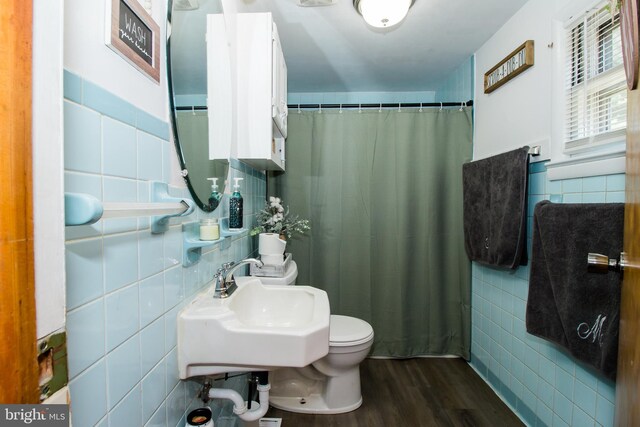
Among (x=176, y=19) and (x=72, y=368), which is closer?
(x=72, y=368)

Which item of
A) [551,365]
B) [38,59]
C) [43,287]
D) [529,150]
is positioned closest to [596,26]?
[529,150]

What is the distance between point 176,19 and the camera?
2.99 feet

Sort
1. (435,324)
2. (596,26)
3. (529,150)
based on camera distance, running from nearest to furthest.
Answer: (596,26) < (529,150) < (435,324)

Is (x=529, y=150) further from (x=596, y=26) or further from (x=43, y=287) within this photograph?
(x=43, y=287)

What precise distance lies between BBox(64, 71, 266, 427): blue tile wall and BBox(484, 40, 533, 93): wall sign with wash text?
180 cm

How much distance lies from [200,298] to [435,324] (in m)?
1.83

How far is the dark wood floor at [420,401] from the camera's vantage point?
5.51ft

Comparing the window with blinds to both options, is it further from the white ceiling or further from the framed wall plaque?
the white ceiling

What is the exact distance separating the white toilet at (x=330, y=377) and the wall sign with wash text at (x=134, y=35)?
1.12 m

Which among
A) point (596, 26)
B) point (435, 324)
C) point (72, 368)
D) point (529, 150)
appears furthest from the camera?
point (435, 324)

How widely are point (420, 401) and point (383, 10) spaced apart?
217 cm

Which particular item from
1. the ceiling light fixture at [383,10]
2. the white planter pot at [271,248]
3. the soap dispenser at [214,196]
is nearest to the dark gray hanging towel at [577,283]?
the ceiling light fixture at [383,10]

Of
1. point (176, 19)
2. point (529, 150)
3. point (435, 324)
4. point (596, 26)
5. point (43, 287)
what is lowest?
point (435, 324)

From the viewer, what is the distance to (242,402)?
1112 millimetres
